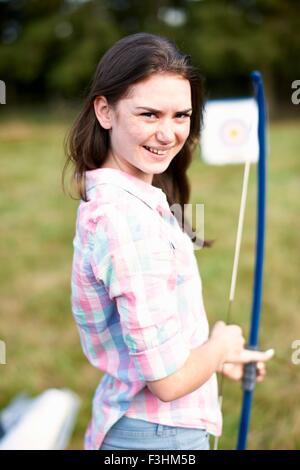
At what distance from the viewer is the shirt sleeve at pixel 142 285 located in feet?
2.93

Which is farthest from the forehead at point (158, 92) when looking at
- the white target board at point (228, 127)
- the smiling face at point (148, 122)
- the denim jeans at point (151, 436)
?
the white target board at point (228, 127)

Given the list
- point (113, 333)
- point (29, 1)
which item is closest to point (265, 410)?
point (113, 333)

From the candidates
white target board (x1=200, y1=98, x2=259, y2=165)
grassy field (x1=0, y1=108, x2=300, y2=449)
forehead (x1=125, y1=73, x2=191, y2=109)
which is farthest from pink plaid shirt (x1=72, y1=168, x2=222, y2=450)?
grassy field (x1=0, y1=108, x2=300, y2=449)

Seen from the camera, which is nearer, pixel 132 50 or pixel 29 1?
pixel 132 50

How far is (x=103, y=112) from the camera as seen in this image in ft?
3.31

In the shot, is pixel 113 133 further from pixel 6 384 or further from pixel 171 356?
pixel 6 384

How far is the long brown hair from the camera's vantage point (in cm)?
94

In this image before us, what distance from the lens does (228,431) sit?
2100 mm

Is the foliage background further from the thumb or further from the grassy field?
the thumb

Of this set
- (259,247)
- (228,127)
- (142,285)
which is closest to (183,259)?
(142,285)

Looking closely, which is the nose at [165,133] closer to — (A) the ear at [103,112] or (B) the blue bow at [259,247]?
(A) the ear at [103,112]

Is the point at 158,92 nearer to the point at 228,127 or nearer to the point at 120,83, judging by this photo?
the point at 120,83

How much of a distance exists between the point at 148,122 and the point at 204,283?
2.69 m

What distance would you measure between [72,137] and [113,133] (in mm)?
117
